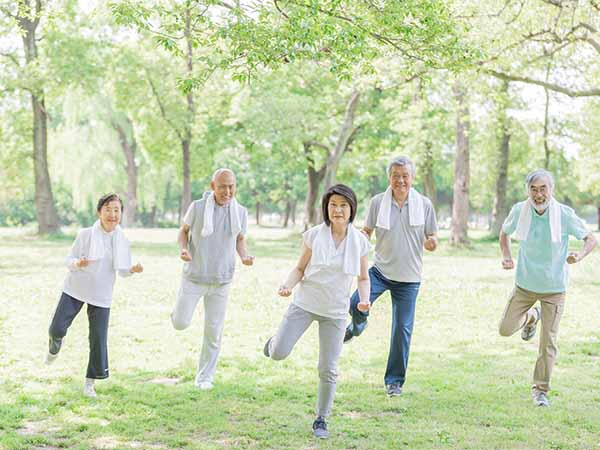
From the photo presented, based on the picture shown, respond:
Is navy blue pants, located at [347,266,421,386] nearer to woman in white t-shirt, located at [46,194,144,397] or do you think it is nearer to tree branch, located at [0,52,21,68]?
woman in white t-shirt, located at [46,194,144,397]

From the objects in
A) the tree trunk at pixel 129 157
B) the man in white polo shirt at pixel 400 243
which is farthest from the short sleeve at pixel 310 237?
the tree trunk at pixel 129 157

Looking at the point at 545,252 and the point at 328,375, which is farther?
the point at 545,252

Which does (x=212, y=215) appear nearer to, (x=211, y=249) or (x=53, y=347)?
(x=211, y=249)

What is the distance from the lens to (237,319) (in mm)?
11859

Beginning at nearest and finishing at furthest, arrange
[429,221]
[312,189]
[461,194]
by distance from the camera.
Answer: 1. [429,221]
2. [461,194]
3. [312,189]

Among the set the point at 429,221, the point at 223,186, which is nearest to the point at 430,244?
the point at 429,221

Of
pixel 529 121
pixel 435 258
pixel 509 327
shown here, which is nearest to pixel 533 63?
pixel 435 258

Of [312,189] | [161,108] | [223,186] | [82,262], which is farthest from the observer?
[312,189]

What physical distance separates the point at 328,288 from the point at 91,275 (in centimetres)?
226

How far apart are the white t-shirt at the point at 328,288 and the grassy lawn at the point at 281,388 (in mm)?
977

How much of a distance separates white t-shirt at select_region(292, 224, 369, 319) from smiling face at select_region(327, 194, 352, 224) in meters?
0.16

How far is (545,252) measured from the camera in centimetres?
667

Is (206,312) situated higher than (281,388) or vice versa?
(206,312)

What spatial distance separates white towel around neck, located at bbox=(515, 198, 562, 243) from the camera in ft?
21.5
